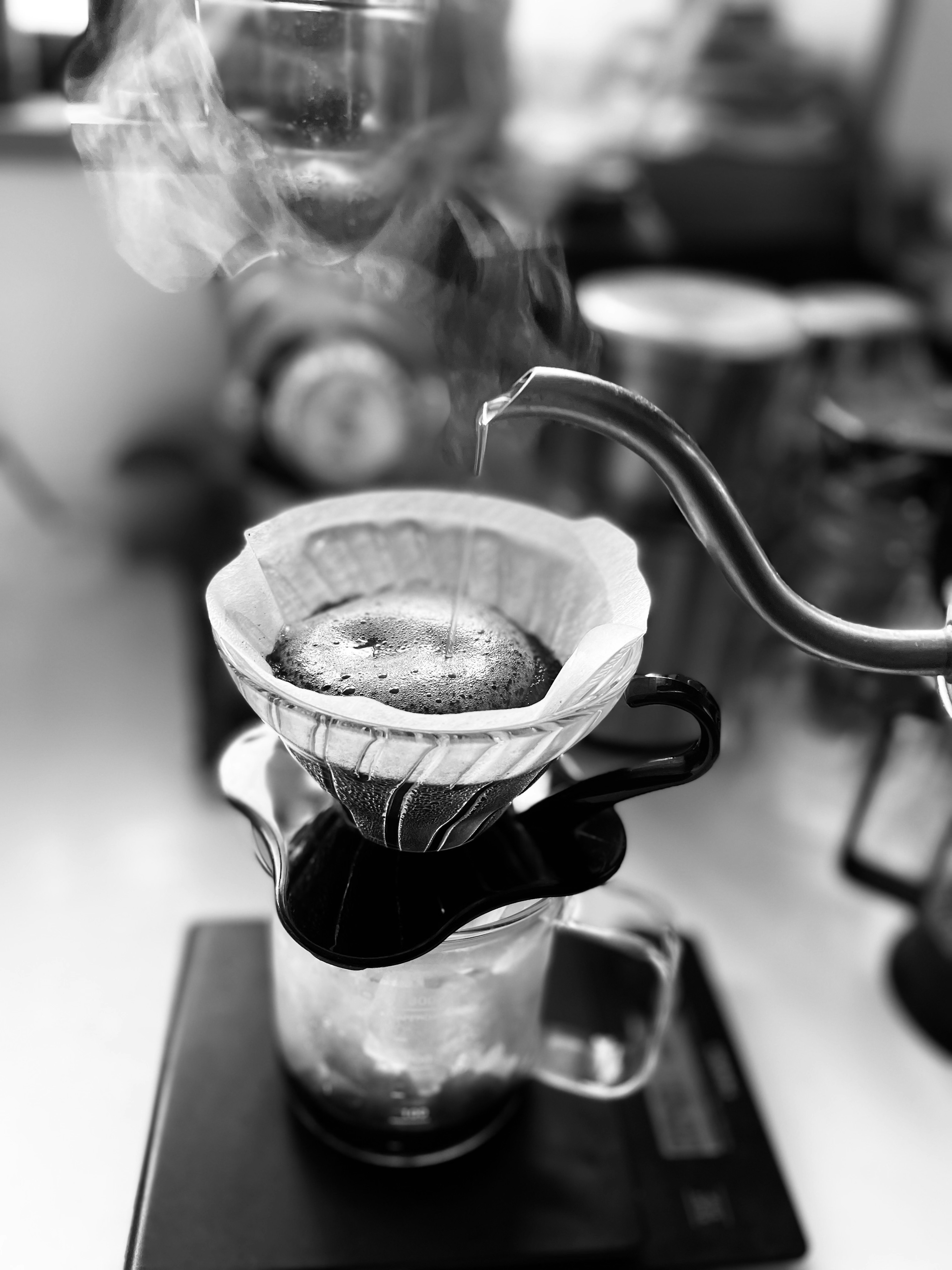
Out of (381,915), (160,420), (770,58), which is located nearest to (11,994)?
(381,915)

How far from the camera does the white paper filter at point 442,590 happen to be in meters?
0.33

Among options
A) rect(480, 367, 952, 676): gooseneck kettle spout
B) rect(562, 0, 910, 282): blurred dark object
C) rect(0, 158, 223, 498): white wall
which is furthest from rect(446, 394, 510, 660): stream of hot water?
rect(562, 0, 910, 282): blurred dark object

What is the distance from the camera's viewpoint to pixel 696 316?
67 cm

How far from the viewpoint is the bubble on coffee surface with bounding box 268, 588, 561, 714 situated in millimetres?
368

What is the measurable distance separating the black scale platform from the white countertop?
4cm

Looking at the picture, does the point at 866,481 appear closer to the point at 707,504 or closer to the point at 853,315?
the point at 853,315

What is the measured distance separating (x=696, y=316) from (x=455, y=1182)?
50 cm

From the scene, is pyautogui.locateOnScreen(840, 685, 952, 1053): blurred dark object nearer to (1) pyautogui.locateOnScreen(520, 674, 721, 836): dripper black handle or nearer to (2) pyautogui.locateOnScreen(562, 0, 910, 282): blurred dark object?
(1) pyautogui.locateOnScreen(520, 674, 721, 836): dripper black handle

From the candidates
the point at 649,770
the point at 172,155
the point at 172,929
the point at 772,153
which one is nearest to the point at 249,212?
the point at 172,155

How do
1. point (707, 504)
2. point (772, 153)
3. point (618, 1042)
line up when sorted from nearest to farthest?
point (707, 504) < point (618, 1042) < point (772, 153)

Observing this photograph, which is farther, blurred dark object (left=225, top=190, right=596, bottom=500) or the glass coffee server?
blurred dark object (left=225, top=190, right=596, bottom=500)

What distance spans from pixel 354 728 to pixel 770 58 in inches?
40.0

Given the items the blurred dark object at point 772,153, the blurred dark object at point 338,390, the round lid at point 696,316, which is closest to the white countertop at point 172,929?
the blurred dark object at point 338,390

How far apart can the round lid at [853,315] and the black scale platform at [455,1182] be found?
531 millimetres
